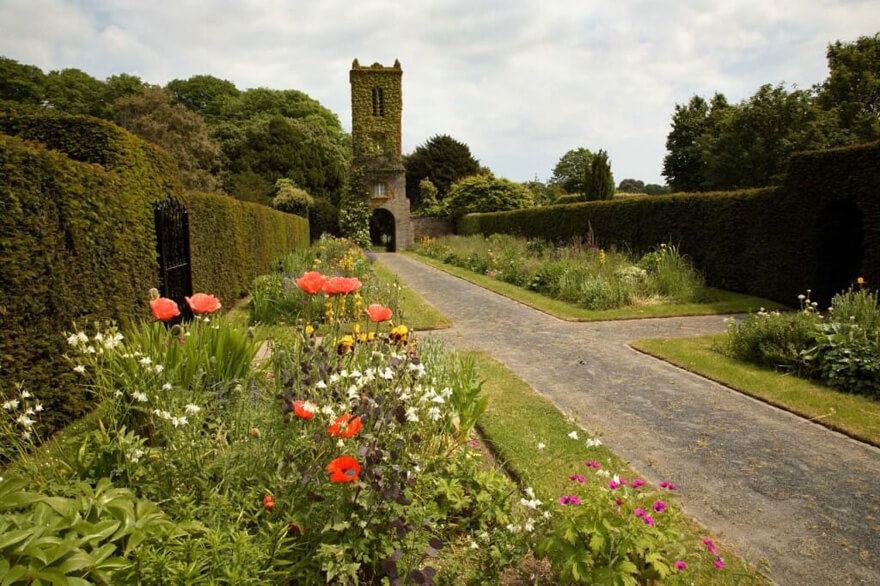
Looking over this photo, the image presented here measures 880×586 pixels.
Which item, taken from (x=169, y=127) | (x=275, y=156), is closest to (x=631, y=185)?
(x=275, y=156)

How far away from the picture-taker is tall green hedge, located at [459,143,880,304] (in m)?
8.07

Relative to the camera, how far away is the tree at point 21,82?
102 ft

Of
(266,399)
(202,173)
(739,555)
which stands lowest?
(739,555)

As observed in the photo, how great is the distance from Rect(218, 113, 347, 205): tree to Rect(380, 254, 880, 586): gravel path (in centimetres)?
3529

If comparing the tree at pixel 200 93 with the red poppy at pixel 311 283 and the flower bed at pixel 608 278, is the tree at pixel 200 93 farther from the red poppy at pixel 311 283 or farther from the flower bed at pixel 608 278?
the red poppy at pixel 311 283

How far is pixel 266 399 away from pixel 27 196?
2616 mm

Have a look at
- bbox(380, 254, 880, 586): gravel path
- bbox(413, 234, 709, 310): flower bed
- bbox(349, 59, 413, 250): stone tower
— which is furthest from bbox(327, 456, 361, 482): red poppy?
bbox(349, 59, 413, 250): stone tower

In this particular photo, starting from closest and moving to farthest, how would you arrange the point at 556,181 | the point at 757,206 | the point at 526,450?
1. the point at 526,450
2. the point at 757,206
3. the point at 556,181

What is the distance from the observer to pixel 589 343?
22.8 feet

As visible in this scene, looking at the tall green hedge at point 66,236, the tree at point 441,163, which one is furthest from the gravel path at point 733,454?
the tree at point 441,163

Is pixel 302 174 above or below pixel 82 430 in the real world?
above

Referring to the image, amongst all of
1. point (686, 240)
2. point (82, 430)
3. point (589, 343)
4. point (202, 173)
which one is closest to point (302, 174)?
point (202, 173)

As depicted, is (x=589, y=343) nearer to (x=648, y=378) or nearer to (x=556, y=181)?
(x=648, y=378)

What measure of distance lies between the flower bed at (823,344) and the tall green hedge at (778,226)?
2.94m
